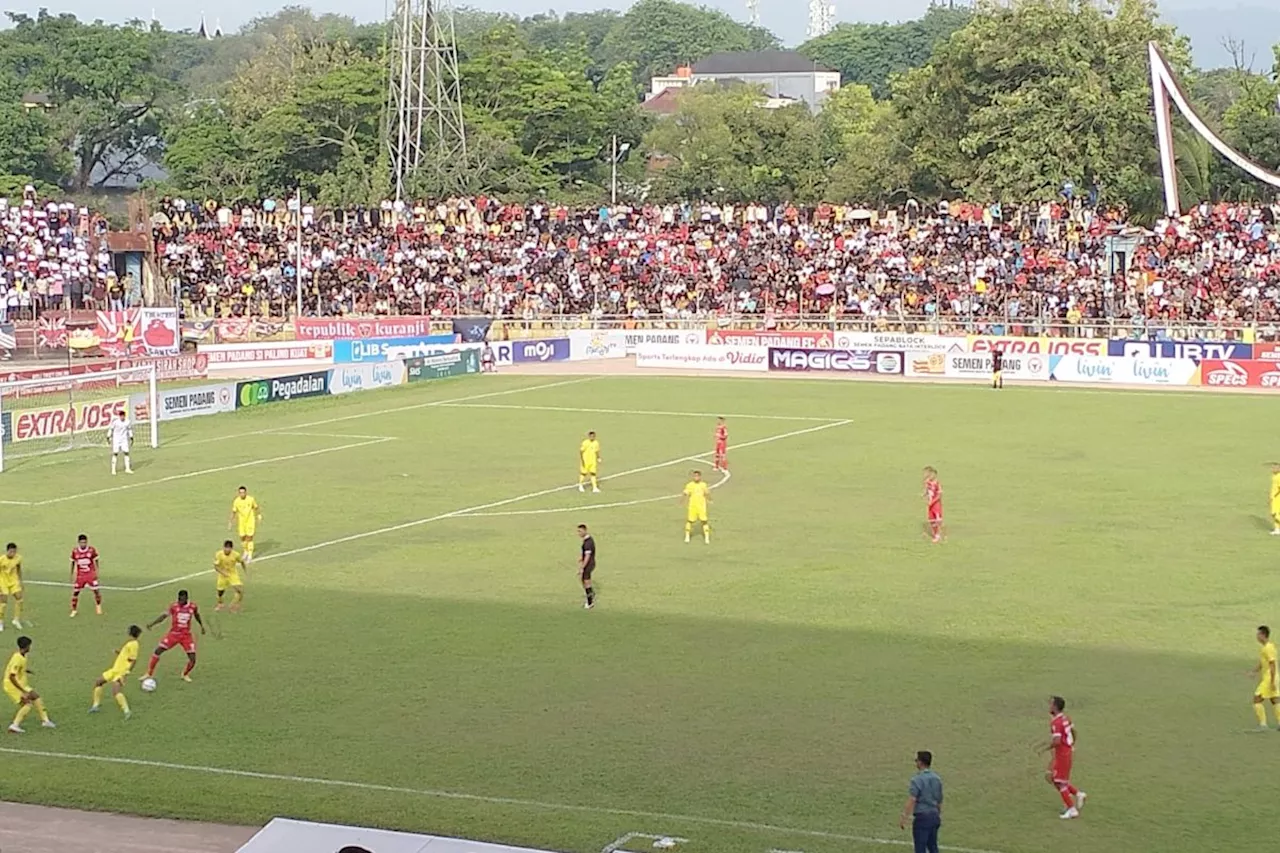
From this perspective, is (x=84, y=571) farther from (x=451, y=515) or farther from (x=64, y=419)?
(x=64, y=419)

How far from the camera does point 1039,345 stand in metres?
66.1

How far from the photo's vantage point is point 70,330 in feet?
240

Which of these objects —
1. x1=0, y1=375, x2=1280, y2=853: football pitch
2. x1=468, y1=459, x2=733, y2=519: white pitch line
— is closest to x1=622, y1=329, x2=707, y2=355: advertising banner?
x1=0, y1=375, x2=1280, y2=853: football pitch

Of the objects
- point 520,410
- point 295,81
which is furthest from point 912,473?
point 295,81

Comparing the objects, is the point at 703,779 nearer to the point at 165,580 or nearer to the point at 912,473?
the point at 165,580

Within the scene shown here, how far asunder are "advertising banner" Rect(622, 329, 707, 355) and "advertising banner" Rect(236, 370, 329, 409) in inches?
658

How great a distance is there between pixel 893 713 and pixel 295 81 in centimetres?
9629

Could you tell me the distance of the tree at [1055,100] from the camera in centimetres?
8444

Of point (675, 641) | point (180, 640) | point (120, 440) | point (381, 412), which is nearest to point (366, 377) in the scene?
point (381, 412)

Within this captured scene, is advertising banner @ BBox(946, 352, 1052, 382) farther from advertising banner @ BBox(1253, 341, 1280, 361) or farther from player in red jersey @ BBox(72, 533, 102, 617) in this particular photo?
player in red jersey @ BBox(72, 533, 102, 617)

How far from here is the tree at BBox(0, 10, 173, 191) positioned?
373 ft

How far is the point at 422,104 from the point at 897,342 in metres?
35.2

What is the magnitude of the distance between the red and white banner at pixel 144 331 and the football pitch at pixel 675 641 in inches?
691

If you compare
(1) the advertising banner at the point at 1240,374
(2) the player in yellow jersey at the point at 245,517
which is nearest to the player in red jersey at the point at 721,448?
(2) the player in yellow jersey at the point at 245,517
